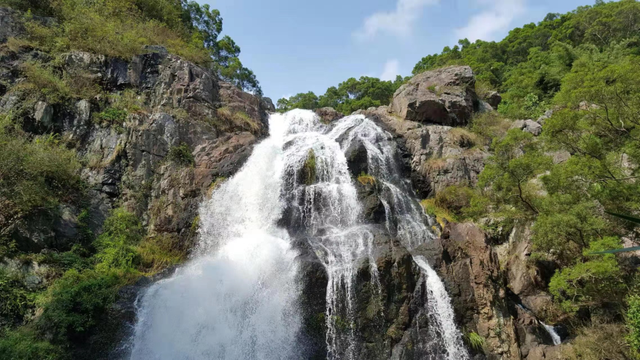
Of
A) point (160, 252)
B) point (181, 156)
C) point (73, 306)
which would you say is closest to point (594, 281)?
point (73, 306)

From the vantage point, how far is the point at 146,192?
15.9 m

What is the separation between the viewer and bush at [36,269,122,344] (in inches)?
353

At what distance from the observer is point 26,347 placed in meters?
7.95

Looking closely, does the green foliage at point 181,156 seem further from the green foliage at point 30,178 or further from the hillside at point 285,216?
the green foliage at point 30,178

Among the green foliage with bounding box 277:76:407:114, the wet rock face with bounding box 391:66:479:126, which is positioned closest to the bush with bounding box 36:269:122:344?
the wet rock face with bounding box 391:66:479:126

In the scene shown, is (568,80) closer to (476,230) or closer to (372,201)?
(476,230)

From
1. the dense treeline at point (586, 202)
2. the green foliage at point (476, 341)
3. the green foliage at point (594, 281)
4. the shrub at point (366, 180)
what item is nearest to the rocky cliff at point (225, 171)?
the green foliage at point (476, 341)

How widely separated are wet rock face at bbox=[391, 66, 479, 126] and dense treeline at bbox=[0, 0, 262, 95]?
46.6 ft

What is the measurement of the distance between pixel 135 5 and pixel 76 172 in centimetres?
1646

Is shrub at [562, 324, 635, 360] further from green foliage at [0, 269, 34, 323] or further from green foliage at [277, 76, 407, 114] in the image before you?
green foliage at [277, 76, 407, 114]

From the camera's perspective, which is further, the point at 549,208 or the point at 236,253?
the point at 236,253

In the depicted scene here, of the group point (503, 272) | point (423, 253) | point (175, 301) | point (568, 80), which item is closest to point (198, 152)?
point (175, 301)

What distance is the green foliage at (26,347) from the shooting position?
25.0ft

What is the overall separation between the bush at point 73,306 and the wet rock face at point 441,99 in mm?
19012
